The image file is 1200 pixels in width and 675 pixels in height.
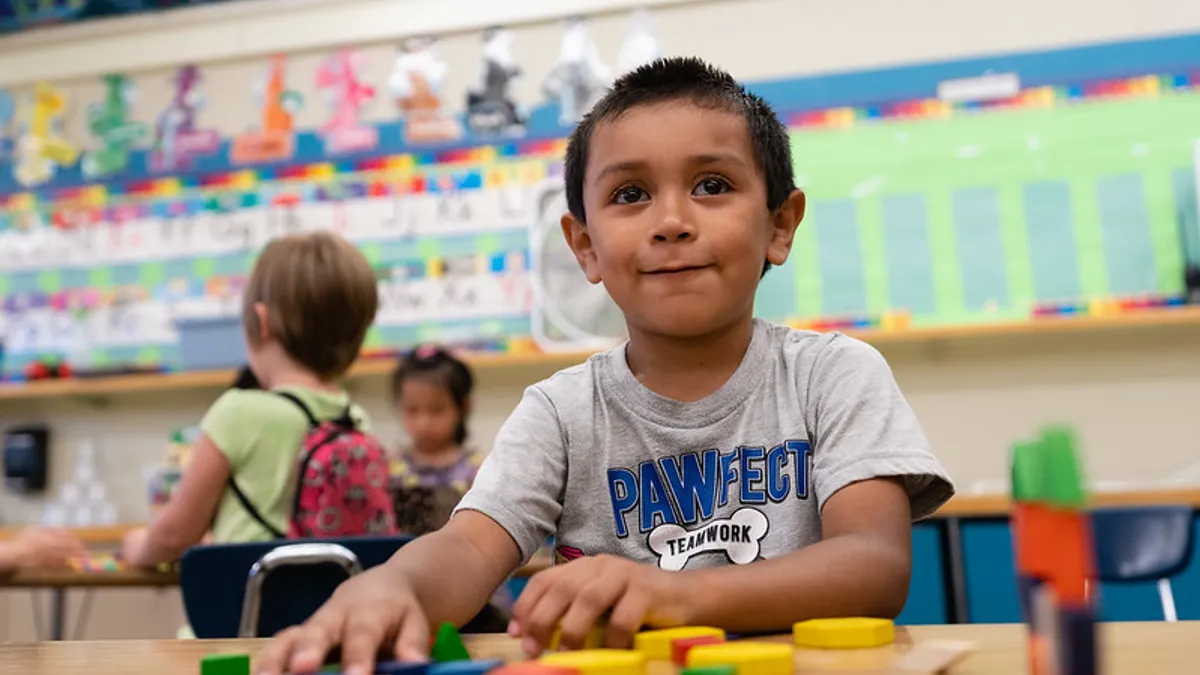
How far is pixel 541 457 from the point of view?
106cm

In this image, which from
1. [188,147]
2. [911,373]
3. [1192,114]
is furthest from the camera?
[188,147]

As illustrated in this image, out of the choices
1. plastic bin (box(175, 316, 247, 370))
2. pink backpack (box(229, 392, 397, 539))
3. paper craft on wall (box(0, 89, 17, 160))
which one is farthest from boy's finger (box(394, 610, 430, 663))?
paper craft on wall (box(0, 89, 17, 160))

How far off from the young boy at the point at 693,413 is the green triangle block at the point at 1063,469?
51 centimetres

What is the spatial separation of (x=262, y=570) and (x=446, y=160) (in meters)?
2.46

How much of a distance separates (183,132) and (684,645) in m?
3.91

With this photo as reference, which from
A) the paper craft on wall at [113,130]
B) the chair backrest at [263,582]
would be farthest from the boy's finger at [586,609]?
the paper craft on wall at [113,130]

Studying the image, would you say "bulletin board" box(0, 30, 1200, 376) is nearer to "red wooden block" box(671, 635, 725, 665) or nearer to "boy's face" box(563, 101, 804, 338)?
"boy's face" box(563, 101, 804, 338)

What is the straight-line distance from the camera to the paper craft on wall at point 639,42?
12.1 ft

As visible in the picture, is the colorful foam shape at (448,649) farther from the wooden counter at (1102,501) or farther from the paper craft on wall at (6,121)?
the paper craft on wall at (6,121)

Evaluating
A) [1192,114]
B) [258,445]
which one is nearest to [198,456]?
[258,445]

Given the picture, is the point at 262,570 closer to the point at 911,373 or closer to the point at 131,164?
the point at 911,373

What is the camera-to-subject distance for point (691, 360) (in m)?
1.13

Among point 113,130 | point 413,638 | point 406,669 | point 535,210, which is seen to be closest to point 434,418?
point 535,210

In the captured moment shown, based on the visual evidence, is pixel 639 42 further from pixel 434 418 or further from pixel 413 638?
pixel 413 638
